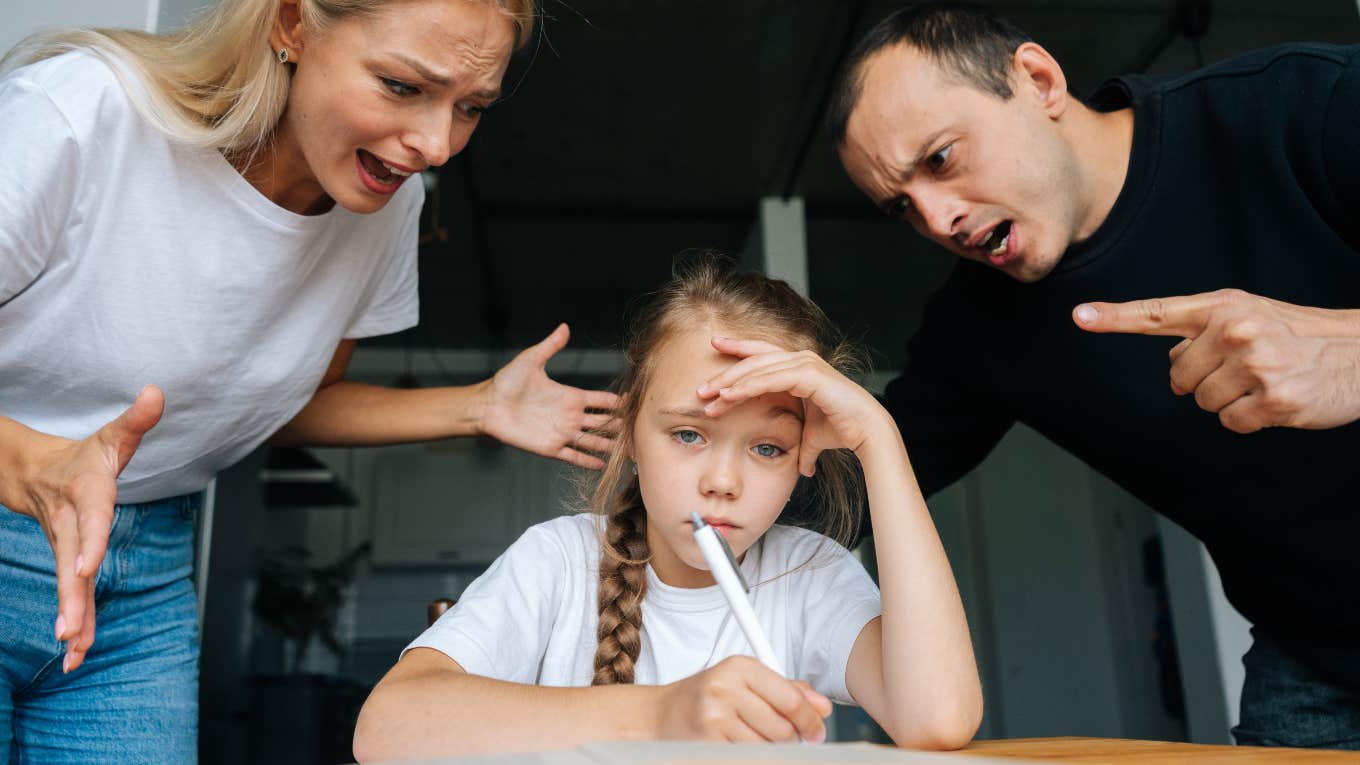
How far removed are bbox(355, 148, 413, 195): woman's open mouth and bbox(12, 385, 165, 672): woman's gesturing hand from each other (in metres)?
0.37

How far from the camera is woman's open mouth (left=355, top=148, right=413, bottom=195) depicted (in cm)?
103

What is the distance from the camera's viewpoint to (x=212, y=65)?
104 centimetres

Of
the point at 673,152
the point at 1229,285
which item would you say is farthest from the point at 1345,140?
the point at 673,152

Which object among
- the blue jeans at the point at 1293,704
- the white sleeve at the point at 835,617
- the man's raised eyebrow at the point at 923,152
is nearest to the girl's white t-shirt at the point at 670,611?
the white sleeve at the point at 835,617

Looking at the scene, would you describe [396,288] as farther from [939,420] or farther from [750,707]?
[750,707]

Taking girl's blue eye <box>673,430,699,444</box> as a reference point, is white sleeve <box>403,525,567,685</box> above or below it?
below

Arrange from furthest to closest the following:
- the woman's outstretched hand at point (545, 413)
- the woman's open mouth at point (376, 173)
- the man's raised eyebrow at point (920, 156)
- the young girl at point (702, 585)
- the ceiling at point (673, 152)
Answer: the ceiling at point (673, 152) → the woman's outstretched hand at point (545, 413) → the man's raised eyebrow at point (920, 156) → the woman's open mouth at point (376, 173) → the young girl at point (702, 585)

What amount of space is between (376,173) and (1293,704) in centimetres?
125

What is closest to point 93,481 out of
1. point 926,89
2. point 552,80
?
point 926,89

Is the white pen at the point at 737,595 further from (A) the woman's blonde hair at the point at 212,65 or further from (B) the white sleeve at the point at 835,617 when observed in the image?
(A) the woman's blonde hair at the point at 212,65

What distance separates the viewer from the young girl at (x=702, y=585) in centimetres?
79


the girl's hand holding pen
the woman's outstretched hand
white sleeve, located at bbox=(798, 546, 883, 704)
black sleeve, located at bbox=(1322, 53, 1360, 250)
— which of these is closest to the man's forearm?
the woman's outstretched hand

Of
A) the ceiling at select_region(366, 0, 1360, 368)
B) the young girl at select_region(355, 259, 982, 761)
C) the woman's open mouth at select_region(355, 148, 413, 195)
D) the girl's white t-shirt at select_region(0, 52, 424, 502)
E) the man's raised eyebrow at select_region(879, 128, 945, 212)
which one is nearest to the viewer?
the young girl at select_region(355, 259, 982, 761)

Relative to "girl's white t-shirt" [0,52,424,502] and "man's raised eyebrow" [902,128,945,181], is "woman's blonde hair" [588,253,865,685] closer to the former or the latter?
"man's raised eyebrow" [902,128,945,181]
